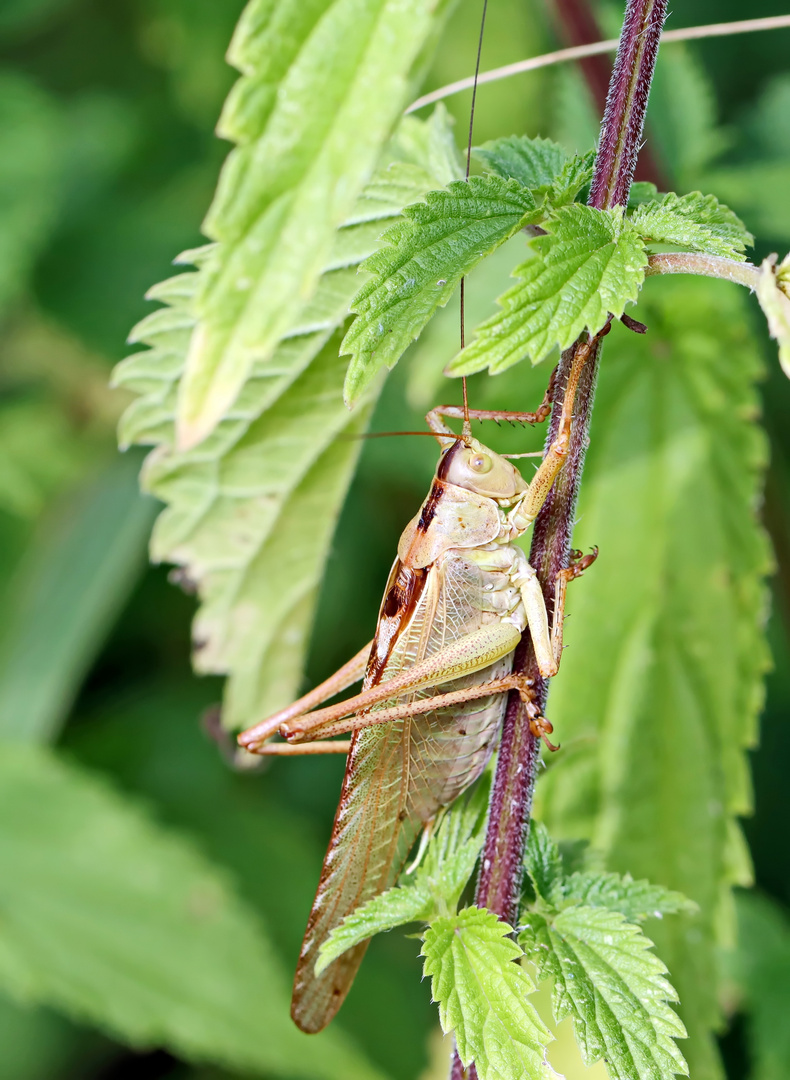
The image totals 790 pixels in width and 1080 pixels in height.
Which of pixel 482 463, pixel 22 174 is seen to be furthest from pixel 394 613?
pixel 22 174

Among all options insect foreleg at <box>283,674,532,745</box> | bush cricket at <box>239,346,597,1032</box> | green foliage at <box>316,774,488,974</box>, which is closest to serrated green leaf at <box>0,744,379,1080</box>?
bush cricket at <box>239,346,597,1032</box>

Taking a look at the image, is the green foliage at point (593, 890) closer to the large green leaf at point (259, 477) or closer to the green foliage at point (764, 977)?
the large green leaf at point (259, 477)

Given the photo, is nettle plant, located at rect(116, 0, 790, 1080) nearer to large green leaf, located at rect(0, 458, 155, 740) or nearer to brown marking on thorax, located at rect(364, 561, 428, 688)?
brown marking on thorax, located at rect(364, 561, 428, 688)

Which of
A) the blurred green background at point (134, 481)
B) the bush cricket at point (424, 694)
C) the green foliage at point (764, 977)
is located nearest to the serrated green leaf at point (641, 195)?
the bush cricket at point (424, 694)

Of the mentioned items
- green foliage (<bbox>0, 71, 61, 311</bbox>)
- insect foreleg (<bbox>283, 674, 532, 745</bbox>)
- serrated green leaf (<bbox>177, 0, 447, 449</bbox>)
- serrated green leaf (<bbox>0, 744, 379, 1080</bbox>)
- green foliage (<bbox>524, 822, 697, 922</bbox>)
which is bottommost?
serrated green leaf (<bbox>0, 744, 379, 1080</bbox>)

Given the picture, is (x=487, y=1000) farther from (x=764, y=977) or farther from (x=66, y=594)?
(x=66, y=594)

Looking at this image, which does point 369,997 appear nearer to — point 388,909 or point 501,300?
point 388,909

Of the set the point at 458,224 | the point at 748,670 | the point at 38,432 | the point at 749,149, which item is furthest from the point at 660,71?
the point at 38,432

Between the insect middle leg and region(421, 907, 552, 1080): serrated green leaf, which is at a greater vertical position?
the insect middle leg
